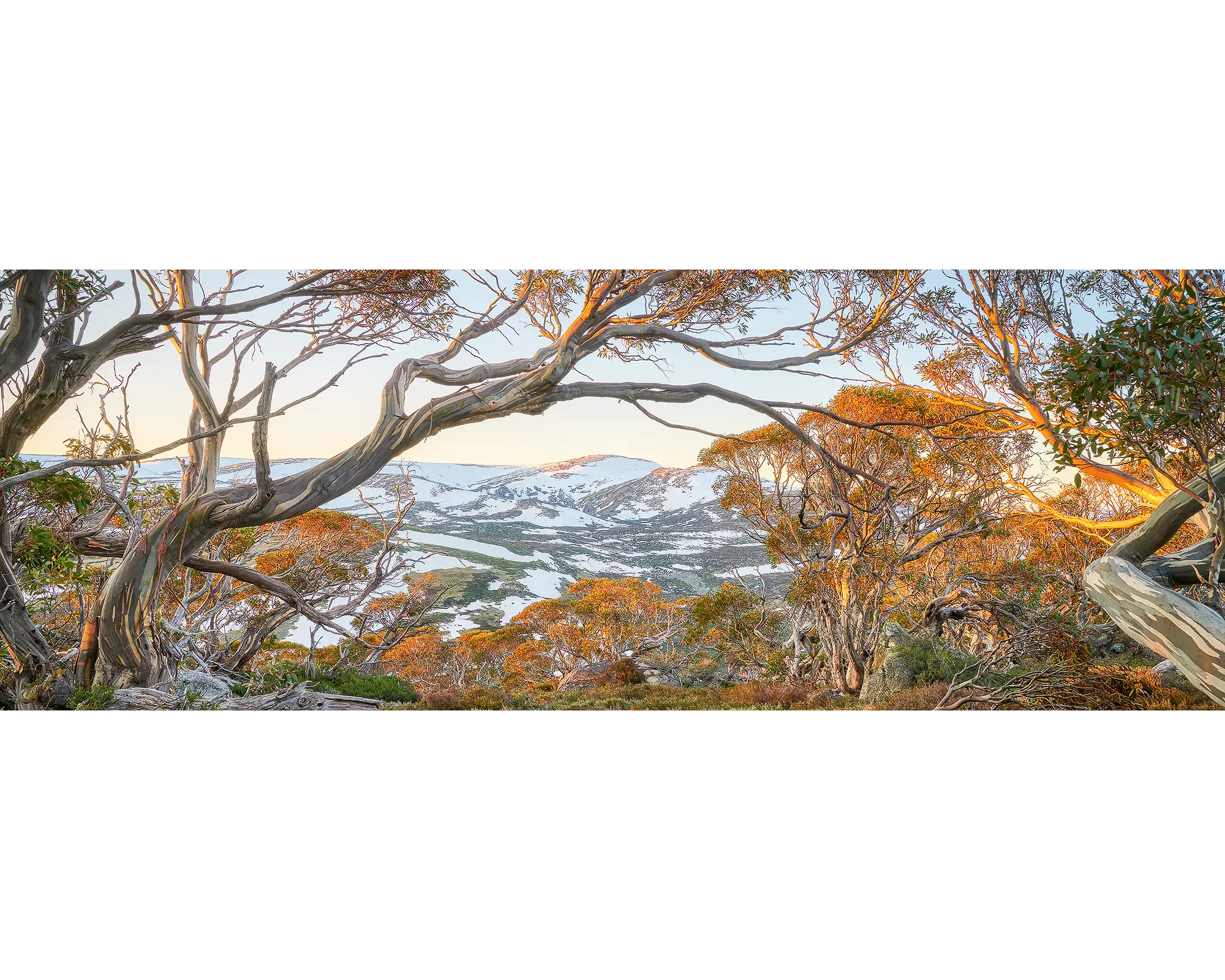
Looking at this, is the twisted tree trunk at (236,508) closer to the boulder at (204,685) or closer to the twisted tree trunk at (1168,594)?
the boulder at (204,685)

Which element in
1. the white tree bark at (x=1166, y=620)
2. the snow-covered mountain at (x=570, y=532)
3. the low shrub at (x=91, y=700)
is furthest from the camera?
the snow-covered mountain at (x=570, y=532)

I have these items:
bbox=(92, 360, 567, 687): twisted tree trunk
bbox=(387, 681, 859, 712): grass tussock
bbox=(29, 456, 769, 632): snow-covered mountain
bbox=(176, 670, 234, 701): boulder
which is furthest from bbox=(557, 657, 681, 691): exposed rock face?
bbox=(176, 670, 234, 701): boulder

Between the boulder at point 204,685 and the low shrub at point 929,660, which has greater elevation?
the boulder at point 204,685

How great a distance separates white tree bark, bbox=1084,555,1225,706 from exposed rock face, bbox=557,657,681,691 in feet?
7.09

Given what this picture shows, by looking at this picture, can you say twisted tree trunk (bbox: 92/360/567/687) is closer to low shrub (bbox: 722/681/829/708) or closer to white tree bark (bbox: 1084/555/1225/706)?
low shrub (bbox: 722/681/829/708)

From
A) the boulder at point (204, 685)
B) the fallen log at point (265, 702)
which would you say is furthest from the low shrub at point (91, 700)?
the boulder at point (204, 685)

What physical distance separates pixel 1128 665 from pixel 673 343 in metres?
3.02

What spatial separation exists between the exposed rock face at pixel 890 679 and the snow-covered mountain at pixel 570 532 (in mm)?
840

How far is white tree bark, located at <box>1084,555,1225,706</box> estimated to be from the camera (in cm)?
343

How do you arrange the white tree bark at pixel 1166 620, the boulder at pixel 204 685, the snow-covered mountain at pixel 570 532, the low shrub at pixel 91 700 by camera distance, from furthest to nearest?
the snow-covered mountain at pixel 570 532 < the boulder at pixel 204 685 < the low shrub at pixel 91 700 < the white tree bark at pixel 1166 620

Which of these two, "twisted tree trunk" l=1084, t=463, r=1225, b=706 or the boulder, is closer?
"twisted tree trunk" l=1084, t=463, r=1225, b=706

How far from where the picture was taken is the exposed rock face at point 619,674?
4.44 meters
